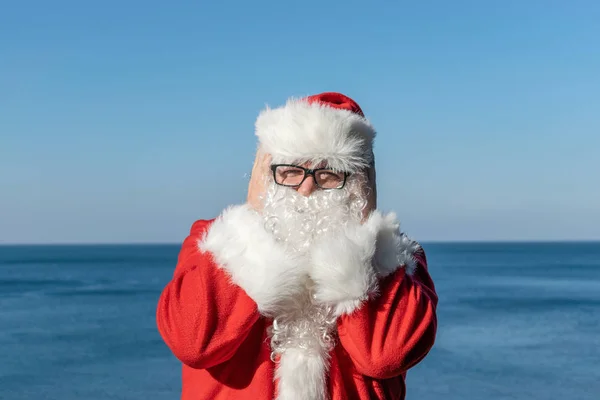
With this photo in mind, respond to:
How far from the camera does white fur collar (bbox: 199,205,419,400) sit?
1.63 meters

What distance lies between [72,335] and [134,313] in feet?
15.6

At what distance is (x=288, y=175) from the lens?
1.81 metres

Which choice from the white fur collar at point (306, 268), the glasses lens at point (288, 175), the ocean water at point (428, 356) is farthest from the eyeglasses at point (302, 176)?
the ocean water at point (428, 356)

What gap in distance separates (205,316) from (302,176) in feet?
1.48

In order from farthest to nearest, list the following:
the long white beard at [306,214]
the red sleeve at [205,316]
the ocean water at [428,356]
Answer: the ocean water at [428,356]
the long white beard at [306,214]
the red sleeve at [205,316]

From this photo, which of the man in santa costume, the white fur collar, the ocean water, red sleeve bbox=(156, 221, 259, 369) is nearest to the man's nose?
the man in santa costume

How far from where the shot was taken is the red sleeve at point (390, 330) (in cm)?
163

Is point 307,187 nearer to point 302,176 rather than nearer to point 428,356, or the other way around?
point 302,176

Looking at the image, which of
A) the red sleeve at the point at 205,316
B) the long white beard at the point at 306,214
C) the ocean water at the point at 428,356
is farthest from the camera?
the ocean water at the point at 428,356

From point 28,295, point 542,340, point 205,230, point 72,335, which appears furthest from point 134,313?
point 205,230

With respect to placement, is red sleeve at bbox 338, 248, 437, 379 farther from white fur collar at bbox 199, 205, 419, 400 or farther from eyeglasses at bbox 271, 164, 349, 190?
eyeglasses at bbox 271, 164, 349, 190

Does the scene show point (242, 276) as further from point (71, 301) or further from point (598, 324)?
point (71, 301)

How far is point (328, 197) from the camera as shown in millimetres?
1762

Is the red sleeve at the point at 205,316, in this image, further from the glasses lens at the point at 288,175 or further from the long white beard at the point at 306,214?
the glasses lens at the point at 288,175
